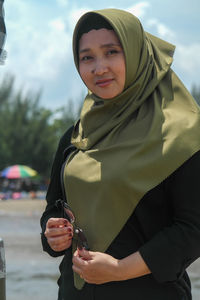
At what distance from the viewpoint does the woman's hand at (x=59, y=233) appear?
1.65m

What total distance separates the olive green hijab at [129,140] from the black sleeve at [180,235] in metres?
0.04

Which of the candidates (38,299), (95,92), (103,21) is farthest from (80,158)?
(38,299)

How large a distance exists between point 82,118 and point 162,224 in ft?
1.55

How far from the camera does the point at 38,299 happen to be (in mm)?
4961

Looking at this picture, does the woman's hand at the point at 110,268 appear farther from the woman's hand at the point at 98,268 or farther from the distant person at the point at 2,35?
the distant person at the point at 2,35

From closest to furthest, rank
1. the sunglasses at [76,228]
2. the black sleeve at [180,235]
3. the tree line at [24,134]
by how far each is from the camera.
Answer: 1. the black sleeve at [180,235]
2. the sunglasses at [76,228]
3. the tree line at [24,134]

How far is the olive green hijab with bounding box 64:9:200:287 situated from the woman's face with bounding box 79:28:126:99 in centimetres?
3

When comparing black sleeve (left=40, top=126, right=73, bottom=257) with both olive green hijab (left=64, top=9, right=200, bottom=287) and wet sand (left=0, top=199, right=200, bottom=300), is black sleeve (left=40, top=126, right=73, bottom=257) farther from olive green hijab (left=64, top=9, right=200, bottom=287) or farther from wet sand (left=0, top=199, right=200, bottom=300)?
wet sand (left=0, top=199, right=200, bottom=300)

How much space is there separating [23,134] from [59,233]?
3922 cm

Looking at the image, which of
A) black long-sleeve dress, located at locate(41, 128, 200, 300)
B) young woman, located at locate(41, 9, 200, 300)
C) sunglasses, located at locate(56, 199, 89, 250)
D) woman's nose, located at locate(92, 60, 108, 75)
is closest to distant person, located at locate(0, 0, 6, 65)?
young woman, located at locate(41, 9, 200, 300)

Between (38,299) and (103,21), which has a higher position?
(103,21)

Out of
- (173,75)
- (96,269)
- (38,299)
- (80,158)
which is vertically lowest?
(38,299)

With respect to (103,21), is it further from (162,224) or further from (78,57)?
(162,224)

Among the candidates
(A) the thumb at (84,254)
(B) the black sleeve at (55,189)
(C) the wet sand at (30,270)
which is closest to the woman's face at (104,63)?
(B) the black sleeve at (55,189)
